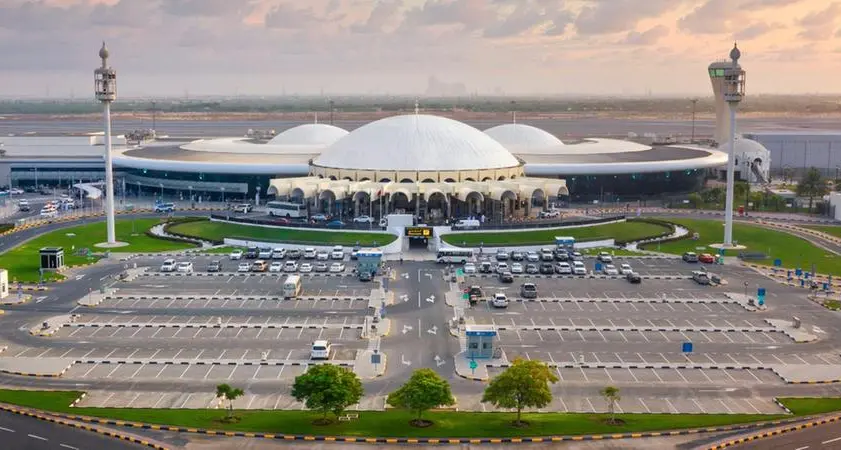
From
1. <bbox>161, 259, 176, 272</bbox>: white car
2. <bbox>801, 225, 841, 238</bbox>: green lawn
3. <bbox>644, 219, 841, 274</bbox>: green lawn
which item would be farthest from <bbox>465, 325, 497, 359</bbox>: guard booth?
<bbox>801, 225, 841, 238</bbox>: green lawn

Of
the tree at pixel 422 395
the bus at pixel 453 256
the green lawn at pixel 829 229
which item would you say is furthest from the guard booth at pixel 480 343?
the green lawn at pixel 829 229

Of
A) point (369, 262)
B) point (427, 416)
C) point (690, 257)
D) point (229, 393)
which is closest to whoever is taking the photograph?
point (229, 393)

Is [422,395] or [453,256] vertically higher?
[453,256]

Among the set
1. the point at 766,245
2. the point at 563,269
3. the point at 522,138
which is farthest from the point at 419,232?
the point at 522,138

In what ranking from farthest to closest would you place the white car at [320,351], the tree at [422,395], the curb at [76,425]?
the white car at [320,351] < the tree at [422,395] < the curb at [76,425]

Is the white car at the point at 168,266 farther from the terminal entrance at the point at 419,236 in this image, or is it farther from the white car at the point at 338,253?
the terminal entrance at the point at 419,236

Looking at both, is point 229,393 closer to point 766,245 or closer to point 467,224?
point 467,224

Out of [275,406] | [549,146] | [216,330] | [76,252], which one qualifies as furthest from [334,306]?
[549,146]

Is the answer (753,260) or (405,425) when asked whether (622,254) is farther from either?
(405,425)
